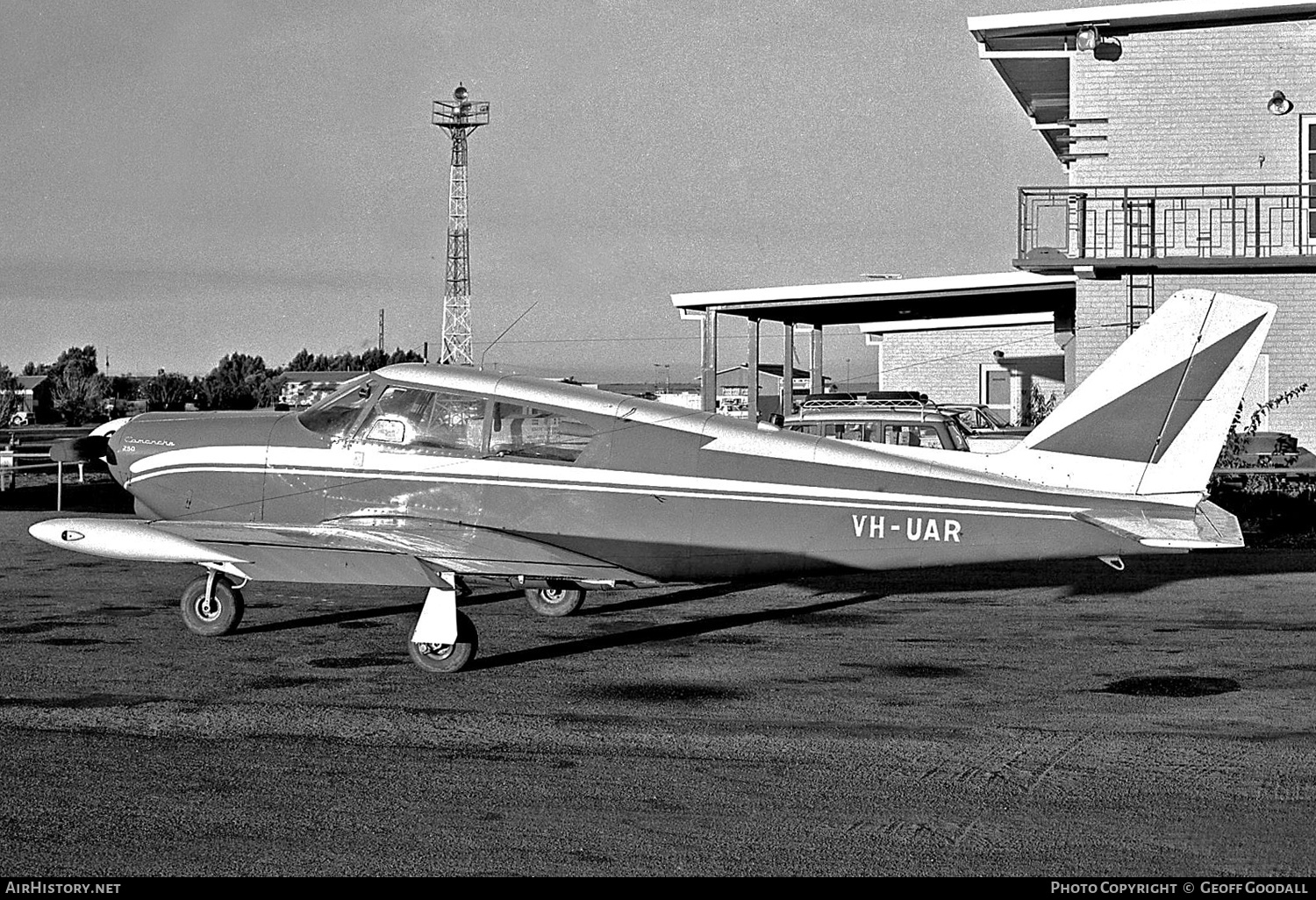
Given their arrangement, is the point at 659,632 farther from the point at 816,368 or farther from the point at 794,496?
the point at 816,368

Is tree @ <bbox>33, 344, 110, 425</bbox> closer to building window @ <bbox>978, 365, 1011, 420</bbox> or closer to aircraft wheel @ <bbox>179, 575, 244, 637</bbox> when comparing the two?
building window @ <bbox>978, 365, 1011, 420</bbox>

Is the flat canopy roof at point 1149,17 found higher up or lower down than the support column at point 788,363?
higher up

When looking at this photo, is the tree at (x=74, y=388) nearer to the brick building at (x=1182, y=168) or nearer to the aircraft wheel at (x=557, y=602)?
the brick building at (x=1182, y=168)

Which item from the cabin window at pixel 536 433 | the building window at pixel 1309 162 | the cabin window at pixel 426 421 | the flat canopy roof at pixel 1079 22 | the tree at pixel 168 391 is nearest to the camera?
the cabin window at pixel 536 433

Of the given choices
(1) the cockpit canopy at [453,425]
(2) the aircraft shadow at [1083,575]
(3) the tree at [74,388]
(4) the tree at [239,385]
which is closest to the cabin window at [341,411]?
(1) the cockpit canopy at [453,425]

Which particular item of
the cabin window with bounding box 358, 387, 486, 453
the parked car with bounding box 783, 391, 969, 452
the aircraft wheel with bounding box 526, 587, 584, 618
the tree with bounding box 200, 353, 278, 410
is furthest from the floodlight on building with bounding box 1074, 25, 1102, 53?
the tree with bounding box 200, 353, 278, 410

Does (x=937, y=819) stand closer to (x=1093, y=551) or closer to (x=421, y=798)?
(x=421, y=798)

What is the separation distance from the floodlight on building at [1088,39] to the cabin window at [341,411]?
17.3 metres

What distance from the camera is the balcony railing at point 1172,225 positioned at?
930 inches

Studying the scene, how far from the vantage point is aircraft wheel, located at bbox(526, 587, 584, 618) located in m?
12.5

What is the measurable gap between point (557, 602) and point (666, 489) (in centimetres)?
251

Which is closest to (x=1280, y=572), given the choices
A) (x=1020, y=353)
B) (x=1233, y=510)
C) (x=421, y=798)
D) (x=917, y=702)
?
(x=1233, y=510)

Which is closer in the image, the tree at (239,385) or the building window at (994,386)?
the building window at (994,386)

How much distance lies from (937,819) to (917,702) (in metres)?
2.53
